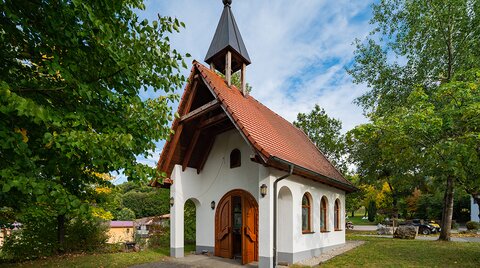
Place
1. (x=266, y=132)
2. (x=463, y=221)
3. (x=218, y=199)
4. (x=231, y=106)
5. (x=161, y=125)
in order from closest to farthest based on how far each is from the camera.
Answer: (x=161, y=125)
(x=231, y=106)
(x=266, y=132)
(x=218, y=199)
(x=463, y=221)

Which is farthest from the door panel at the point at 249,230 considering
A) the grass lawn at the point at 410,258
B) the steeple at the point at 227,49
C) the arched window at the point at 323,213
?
the steeple at the point at 227,49

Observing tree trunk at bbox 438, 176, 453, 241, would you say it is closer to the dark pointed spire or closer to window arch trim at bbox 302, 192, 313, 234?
window arch trim at bbox 302, 192, 313, 234

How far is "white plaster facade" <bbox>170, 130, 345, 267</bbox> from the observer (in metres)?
8.01

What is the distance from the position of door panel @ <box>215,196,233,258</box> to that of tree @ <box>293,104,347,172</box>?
13.3 meters

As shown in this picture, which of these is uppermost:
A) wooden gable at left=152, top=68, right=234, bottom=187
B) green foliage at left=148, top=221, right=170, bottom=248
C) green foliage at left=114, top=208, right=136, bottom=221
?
wooden gable at left=152, top=68, right=234, bottom=187

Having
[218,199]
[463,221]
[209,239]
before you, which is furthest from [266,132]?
[463,221]

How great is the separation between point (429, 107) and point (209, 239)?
8443mm

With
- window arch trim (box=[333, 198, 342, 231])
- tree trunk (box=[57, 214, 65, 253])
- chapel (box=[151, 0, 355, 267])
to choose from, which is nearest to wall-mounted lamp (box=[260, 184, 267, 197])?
chapel (box=[151, 0, 355, 267])

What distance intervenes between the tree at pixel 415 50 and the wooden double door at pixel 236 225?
6.71 metres

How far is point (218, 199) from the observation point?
34.3 ft

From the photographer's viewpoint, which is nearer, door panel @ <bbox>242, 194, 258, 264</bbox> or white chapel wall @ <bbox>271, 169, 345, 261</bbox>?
door panel @ <bbox>242, 194, 258, 264</bbox>

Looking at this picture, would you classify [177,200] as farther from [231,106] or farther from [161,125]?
[161,125]

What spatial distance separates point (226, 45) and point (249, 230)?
689 centimetres

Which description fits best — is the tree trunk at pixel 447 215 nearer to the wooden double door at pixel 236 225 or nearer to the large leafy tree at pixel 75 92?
the wooden double door at pixel 236 225
